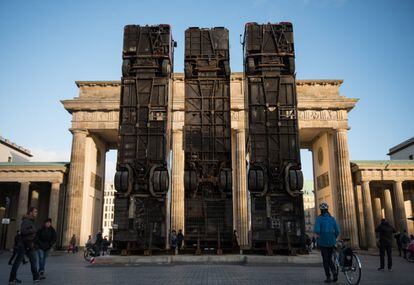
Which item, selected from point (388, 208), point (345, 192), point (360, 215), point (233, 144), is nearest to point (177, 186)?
point (233, 144)

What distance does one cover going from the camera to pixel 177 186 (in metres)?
39.8

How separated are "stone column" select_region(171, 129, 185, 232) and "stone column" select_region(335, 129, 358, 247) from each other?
16498mm

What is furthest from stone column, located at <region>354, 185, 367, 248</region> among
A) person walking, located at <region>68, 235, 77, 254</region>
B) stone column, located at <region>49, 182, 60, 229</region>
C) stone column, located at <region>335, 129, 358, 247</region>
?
stone column, located at <region>49, 182, 60, 229</region>

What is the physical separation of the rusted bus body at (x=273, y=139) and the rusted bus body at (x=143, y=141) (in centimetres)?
429

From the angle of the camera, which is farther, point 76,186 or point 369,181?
point 369,181

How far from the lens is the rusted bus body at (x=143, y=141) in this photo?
18.5 meters

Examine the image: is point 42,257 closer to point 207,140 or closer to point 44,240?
point 44,240

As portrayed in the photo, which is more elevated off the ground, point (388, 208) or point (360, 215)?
point (388, 208)

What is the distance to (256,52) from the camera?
67.5 feet

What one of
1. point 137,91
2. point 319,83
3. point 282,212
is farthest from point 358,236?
point 137,91

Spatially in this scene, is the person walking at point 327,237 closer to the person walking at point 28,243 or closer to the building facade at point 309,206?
the person walking at point 28,243

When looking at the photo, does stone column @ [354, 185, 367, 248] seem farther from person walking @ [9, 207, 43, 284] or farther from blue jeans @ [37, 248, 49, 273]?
person walking @ [9, 207, 43, 284]

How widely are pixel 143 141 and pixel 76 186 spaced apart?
80.8 feet

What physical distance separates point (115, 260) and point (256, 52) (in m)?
12.5
